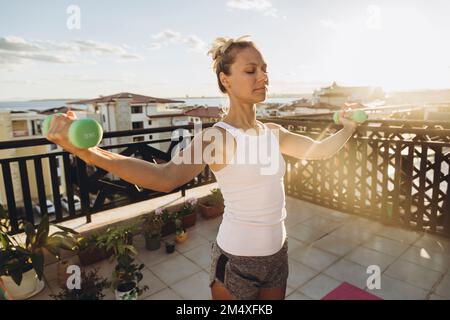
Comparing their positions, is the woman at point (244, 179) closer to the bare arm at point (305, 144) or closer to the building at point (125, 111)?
the bare arm at point (305, 144)

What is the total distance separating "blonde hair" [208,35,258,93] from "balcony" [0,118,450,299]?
2139mm

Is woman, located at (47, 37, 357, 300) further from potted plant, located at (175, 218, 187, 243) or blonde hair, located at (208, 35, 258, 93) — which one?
potted plant, located at (175, 218, 187, 243)

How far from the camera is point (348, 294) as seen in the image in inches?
103

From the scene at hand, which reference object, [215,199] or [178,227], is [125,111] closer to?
[215,199]

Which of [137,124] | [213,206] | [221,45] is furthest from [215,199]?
[137,124]

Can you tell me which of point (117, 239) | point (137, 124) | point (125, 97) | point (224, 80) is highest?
point (125, 97)

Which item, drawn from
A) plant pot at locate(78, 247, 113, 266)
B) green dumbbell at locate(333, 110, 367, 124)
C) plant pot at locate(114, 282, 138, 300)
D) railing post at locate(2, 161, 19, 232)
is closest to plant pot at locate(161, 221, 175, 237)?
plant pot at locate(78, 247, 113, 266)

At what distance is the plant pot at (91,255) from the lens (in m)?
3.10

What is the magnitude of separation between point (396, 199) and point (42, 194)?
4466 millimetres

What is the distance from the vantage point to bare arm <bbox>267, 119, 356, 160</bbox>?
158cm

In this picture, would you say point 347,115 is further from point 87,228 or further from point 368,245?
point 87,228

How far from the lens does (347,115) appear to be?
1.91 meters

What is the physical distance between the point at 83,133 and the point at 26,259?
96.6 inches

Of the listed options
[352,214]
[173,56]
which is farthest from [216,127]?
[173,56]
